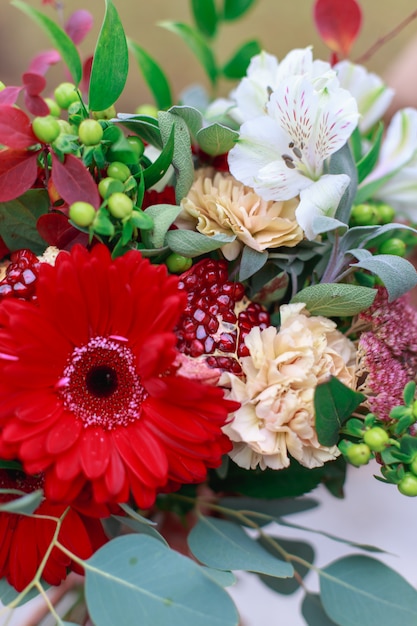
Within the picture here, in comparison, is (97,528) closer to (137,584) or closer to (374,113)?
(137,584)

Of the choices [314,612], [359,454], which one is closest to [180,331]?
[359,454]

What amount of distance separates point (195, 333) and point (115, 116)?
158mm

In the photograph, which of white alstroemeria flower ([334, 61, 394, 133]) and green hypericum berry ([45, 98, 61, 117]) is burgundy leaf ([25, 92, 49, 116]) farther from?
white alstroemeria flower ([334, 61, 394, 133])

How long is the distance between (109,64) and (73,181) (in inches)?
3.2

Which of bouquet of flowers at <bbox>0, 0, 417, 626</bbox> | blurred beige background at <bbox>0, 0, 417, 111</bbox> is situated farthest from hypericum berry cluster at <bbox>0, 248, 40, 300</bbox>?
blurred beige background at <bbox>0, 0, 417, 111</bbox>

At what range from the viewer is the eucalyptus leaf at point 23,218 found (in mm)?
431

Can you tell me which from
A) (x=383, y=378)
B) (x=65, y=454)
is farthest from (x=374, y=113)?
(x=65, y=454)

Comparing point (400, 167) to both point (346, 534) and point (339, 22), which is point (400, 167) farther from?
point (346, 534)

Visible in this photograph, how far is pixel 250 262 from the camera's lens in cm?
43

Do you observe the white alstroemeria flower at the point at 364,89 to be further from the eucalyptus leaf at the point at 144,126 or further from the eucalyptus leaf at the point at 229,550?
the eucalyptus leaf at the point at 229,550

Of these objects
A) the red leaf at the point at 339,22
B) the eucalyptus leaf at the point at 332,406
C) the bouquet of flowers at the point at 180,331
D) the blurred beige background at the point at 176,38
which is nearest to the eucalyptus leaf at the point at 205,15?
the red leaf at the point at 339,22

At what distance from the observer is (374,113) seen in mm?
559

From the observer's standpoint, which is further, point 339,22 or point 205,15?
point 205,15

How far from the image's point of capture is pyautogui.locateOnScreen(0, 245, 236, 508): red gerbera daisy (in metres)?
0.35
